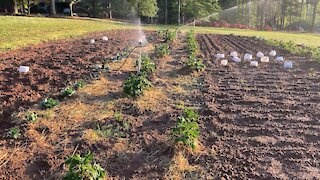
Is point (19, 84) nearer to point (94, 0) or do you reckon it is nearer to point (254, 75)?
point (254, 75)

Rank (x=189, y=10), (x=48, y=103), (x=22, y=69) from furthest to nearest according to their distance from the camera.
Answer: (x=189, y=10) → (x=22, y=69) → (x=48, y=103)

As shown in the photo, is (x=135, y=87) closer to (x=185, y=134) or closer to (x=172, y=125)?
(x=172, y=125)

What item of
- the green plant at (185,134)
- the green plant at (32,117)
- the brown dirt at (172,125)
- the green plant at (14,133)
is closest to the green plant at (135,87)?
the brown dirt at (172,125)

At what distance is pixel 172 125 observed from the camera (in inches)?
201

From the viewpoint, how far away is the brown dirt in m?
3.95

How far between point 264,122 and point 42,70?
17.5 feet

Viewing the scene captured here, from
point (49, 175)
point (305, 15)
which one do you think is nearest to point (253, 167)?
point (49, 175)

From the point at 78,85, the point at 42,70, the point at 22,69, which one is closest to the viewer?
the point at 78,85

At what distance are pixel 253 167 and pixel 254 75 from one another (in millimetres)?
5027

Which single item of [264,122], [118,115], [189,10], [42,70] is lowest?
[264,122]

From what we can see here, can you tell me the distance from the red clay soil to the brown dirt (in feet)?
0.42

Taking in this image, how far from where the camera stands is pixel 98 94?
21.1 feet

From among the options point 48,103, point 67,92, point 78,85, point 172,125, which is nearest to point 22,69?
point 78,85

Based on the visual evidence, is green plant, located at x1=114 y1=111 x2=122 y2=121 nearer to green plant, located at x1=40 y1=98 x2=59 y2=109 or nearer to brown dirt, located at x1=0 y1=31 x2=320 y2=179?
brown dirt, located at x1=0 y1=31 x2=320 y2=179
